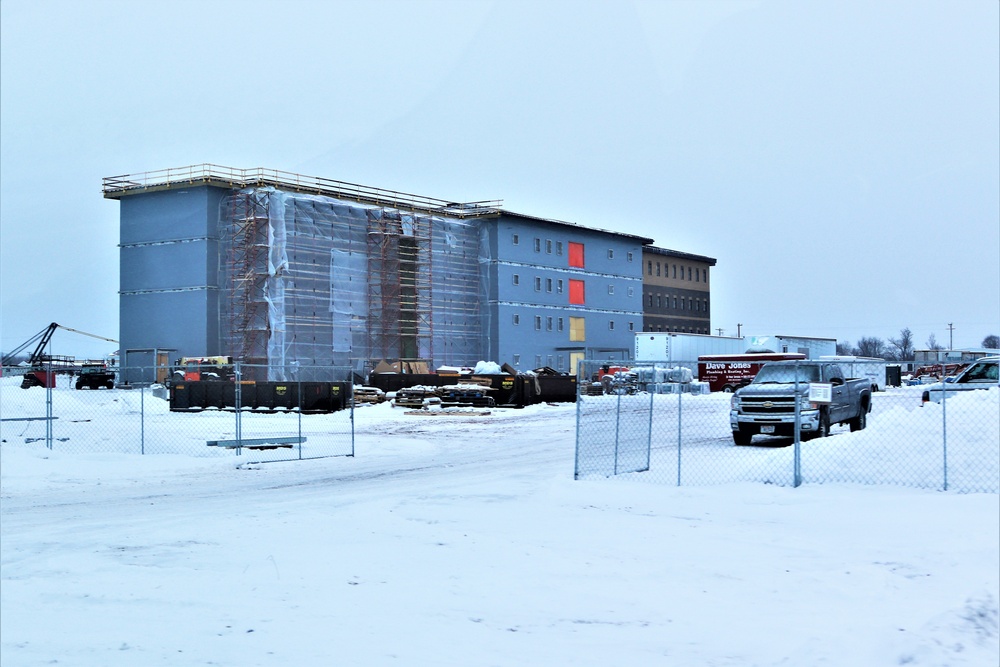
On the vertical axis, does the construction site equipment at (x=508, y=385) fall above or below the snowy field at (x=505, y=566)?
above

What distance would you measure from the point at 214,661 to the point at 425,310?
2444 inches

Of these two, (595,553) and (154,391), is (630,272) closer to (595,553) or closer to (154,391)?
(154,391)

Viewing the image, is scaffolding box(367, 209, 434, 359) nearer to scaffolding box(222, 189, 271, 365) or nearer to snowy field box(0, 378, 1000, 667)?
scaffolding box(222, 189, 271, 365)

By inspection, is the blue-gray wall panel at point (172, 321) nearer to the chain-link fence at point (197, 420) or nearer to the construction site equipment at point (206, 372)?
the construction site equipment at point (206, 372)

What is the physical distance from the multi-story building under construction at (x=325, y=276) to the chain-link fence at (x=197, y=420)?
40.0ft

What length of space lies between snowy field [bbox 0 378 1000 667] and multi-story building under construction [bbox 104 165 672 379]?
4159cm

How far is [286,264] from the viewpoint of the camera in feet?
195

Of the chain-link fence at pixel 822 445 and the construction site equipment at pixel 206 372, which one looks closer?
the chain-link fence at pixel 822 445

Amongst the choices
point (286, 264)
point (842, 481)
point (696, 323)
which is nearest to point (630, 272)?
point (696, 323)

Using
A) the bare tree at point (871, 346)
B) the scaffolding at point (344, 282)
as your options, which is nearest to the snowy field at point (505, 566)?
the scaffolding at point (344, 282)

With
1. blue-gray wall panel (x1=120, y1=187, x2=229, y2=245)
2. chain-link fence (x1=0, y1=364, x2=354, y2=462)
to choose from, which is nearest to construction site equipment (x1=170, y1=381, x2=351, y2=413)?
chain-link fence (x1=0, y1=364, x2=354, y2=462)

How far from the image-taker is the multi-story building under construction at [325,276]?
196 ft

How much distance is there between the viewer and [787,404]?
21719 millimetres

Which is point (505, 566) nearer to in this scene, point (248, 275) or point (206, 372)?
point (206, 372)
